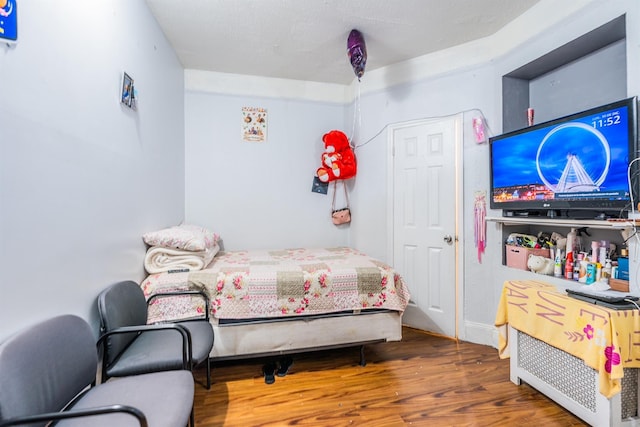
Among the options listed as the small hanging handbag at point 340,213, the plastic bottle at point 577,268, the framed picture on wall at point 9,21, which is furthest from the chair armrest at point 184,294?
the plastic bottle at point 577,268

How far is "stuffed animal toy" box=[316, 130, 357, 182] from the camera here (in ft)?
10.6

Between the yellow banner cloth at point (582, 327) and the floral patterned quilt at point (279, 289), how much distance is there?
0.77 metres

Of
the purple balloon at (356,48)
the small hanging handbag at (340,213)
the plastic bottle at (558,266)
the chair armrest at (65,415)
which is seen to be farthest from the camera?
the small hanging handbag at (340,213)

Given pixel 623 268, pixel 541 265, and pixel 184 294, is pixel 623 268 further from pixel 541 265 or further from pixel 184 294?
pixel 184 294

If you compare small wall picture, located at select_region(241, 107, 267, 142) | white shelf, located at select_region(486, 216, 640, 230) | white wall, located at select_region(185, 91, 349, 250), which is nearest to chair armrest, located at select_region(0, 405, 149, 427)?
white shelf, located at select_region(486, 216, 640, 230)

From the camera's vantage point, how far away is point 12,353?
0.89 m

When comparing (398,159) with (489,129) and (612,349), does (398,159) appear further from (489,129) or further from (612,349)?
(612,349)

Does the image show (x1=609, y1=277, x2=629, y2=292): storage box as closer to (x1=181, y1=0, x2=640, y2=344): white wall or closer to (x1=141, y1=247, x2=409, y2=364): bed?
(x1=181, y1=0, x2=640, y2=344): white wall

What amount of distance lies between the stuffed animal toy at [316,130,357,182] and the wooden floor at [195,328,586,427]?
1828 millimetres

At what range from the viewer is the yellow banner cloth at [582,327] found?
140cm

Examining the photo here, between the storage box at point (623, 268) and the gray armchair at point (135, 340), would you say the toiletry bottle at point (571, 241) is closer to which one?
the storage box at point (623, 268)

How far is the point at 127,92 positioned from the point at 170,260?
1.17 metres

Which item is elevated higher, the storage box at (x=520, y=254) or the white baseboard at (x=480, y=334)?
the storage box at (x=520, y=254)

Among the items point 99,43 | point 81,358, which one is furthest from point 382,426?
point 99,43
